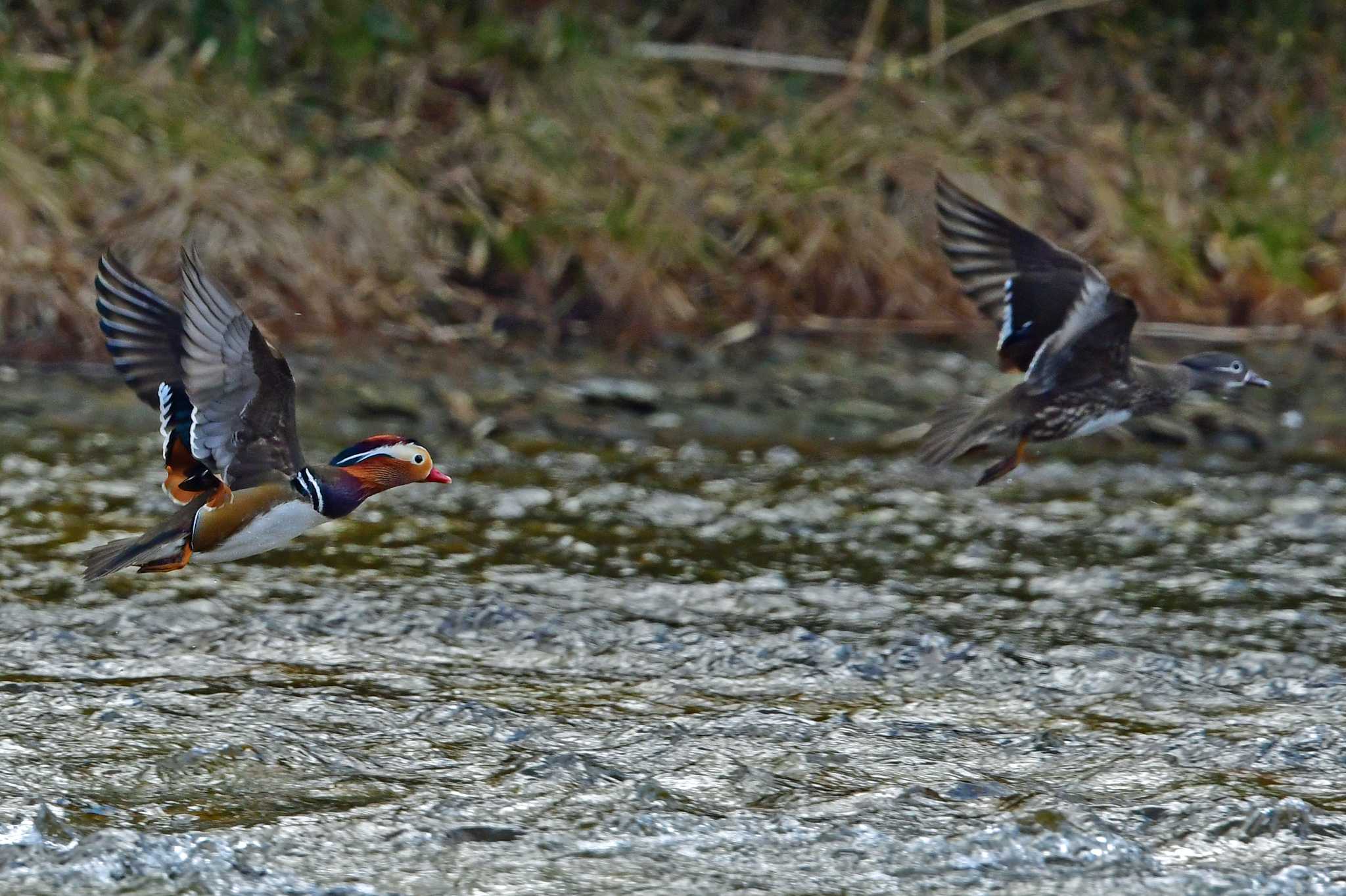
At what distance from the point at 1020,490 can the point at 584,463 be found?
1494 mm

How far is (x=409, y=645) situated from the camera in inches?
201

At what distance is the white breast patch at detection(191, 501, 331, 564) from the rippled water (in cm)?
35

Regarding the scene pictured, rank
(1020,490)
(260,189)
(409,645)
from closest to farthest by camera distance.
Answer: (409,645)
(1020,490)
(260,189)

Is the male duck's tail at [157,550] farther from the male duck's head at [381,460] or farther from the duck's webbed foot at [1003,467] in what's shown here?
the duck's webbed foot at [1003,467]

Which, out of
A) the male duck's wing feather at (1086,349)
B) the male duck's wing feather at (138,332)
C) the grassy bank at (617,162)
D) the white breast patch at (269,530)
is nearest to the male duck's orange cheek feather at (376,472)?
the white breast patch at (269,530)

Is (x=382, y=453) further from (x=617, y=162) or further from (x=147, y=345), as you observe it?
(x=617, y=162)

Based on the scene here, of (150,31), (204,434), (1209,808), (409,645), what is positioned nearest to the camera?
(1209,808)

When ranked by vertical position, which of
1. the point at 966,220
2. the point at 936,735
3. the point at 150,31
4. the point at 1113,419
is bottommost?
the point at 936,735

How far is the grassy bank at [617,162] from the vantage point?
28.0 feet

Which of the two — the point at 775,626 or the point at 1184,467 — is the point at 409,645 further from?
the point at 1184,467

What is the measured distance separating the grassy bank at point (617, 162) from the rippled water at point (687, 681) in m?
1.63

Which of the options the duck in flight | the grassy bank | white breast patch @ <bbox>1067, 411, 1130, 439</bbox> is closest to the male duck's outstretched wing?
the duck in flight

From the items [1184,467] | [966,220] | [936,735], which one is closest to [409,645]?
[936,735]

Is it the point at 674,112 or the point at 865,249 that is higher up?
the point at 674,112
